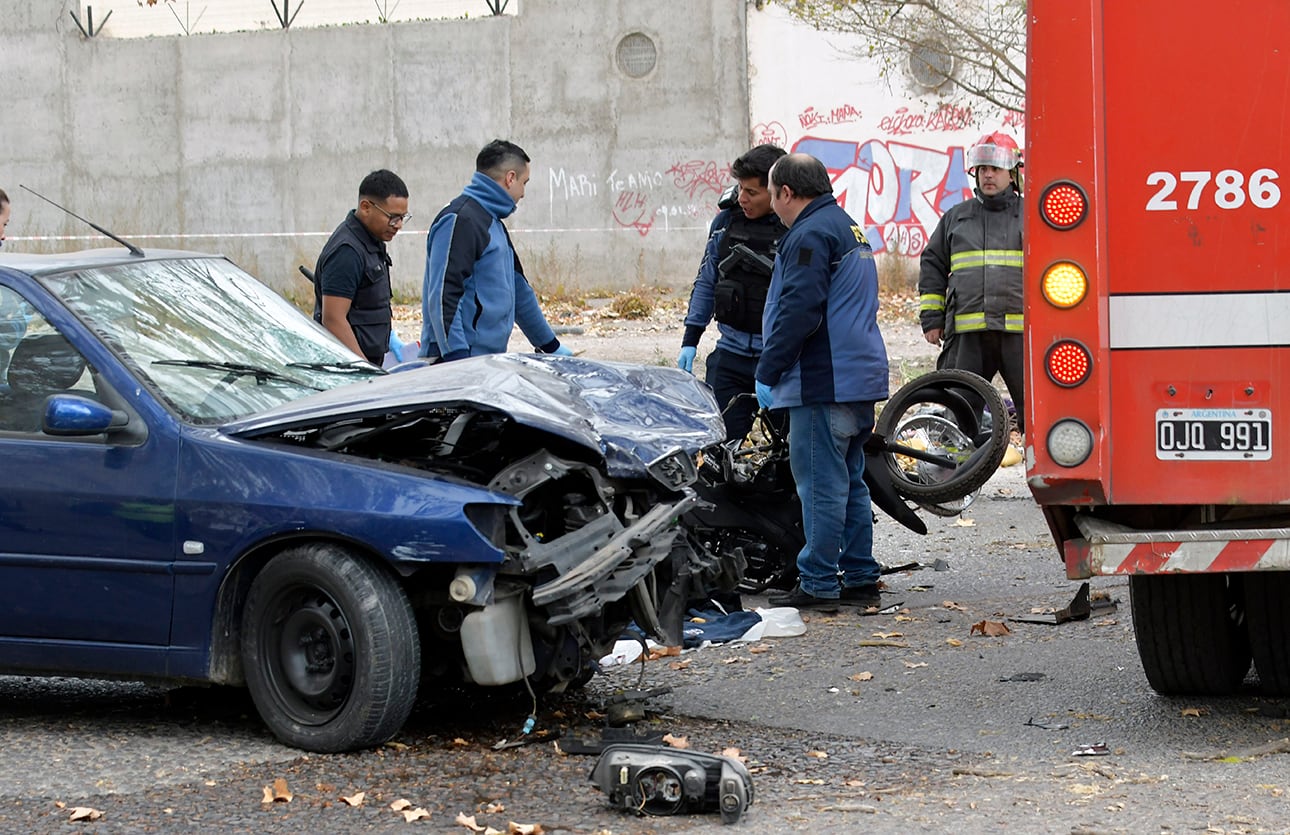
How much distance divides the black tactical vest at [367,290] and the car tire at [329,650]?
3.26 m

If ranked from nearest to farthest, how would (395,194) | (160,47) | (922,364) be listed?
1. (395,194)
2. (922,364)
3. (160,47)

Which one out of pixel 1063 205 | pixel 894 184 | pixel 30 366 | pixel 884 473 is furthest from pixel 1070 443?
pixel 894 184

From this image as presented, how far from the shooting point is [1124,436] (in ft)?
16.4

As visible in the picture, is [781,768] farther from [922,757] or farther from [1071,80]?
[1071,80]

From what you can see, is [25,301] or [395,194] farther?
[395,194]

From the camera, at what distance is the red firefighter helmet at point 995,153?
9.73 meters

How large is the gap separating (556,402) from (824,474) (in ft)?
7.60

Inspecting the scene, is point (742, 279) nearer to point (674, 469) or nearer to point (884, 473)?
point (884, 473)

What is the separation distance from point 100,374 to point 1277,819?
390 centimetres

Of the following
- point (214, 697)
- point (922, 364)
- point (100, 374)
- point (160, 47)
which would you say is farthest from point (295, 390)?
point (160, 47)

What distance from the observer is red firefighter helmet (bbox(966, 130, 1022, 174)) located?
973 centimetres

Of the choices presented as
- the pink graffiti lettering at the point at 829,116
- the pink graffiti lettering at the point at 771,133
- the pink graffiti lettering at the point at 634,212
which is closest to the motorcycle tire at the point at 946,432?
the pink graffiti lettering at the point at 829,116

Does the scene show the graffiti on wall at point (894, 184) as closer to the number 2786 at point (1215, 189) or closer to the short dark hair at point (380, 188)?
the short dark hair at point (380, 188)

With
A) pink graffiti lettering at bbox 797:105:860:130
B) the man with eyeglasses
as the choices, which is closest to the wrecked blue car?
the man with eyeglasses
